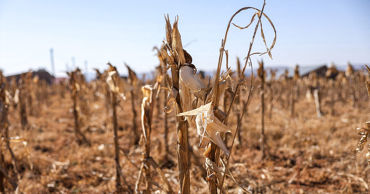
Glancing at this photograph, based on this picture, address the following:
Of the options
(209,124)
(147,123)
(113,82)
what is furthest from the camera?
(113,82)

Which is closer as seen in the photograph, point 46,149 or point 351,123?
point 46,149

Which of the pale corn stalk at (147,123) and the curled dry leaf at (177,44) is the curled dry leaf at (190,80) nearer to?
the curled dry leaf at (177,44)

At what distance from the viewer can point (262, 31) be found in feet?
3.57

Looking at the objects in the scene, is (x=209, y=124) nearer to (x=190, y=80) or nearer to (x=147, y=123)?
(x=190, y=80)

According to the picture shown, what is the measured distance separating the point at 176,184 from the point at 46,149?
10.6ft

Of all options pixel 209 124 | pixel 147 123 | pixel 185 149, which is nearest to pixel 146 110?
pixel 147 123

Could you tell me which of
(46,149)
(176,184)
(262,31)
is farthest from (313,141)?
(46,149)

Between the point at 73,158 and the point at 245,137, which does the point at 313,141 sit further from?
the point at 73,158

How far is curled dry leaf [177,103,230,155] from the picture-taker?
954 millimetres

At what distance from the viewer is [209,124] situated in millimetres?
998

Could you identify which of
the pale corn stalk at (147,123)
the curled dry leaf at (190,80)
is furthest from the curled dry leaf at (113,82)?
the curled dry leaf at (190,80)

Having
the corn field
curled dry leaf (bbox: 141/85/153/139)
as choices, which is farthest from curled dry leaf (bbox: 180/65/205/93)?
curled dry leaf (bbox: 141/85/153/139)

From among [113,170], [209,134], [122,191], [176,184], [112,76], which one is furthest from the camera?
[113,170]

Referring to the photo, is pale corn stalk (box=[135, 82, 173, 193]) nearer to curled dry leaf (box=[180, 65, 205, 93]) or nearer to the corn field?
the corn field
